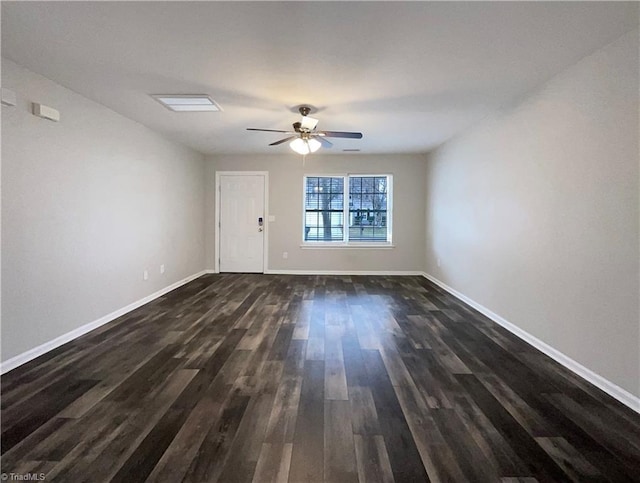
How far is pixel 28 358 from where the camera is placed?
2762 mm

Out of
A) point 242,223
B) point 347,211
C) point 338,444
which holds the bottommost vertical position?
point 338,444

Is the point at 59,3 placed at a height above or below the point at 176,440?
above

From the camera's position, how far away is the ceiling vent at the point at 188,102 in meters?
3.48

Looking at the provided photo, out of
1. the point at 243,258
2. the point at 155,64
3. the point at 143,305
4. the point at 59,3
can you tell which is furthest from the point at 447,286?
the point at 59,3

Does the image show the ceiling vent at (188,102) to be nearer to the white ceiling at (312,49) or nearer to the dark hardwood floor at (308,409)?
the white ceiling at (312,49)

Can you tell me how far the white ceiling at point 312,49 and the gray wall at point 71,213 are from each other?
Result: 32 centimetres

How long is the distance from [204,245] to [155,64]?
180 inches

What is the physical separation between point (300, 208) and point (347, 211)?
968mm

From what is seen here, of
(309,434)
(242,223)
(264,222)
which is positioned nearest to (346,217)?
(264,222)

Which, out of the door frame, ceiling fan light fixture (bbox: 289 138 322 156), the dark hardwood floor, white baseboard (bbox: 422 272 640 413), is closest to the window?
the door frame

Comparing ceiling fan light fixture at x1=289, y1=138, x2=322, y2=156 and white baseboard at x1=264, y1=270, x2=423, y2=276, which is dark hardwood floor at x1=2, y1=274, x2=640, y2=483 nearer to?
ceiling fan light fixture at x1=289, y1=138, x2=322, y2=156

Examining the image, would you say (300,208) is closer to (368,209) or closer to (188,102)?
(368,209)

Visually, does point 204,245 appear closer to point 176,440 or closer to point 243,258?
point 243,258

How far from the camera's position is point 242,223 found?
6949 millimetres
